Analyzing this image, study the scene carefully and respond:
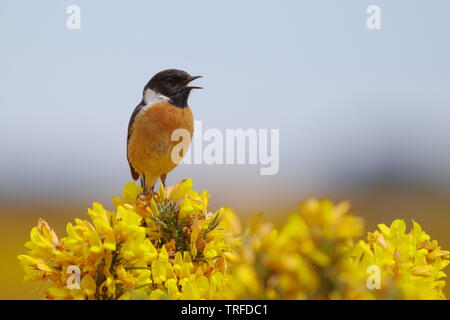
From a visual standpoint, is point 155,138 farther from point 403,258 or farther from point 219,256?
point 403,258

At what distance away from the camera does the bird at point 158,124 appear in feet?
13.2

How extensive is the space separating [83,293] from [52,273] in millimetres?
170

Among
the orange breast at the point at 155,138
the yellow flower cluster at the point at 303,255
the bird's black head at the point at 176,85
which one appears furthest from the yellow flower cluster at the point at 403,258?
the bird's black head at the point at 176,85

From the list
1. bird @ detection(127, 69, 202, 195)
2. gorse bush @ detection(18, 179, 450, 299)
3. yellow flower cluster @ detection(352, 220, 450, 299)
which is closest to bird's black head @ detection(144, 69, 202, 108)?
bird @ detection(127, 69, 202, 195)

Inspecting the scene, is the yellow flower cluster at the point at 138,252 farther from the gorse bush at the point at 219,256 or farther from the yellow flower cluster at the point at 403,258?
the yellow flower cluster at the point at 403,258

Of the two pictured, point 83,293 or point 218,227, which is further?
point 218,227

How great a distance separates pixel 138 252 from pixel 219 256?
435 mm

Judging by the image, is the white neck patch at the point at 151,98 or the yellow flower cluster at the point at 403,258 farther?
the white neck patch at the point at 151,98

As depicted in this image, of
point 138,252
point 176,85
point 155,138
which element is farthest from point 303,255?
point 176,85
